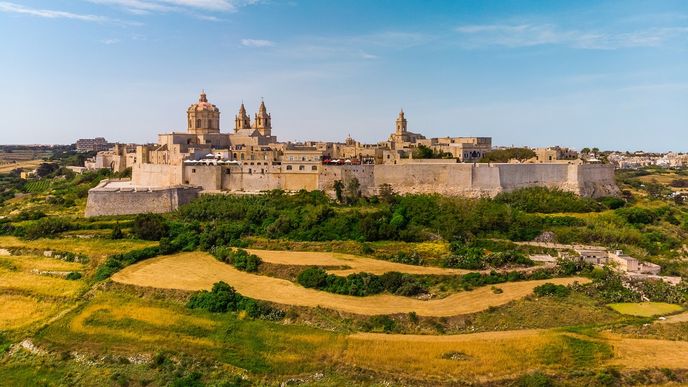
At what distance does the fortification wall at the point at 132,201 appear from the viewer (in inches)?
1344

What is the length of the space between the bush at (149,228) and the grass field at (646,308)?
65.0 ft

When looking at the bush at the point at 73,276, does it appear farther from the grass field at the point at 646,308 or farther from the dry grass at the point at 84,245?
the grass field at the point at 646,308

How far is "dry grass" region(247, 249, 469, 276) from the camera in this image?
24594 mm

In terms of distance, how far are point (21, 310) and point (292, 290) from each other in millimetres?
9438

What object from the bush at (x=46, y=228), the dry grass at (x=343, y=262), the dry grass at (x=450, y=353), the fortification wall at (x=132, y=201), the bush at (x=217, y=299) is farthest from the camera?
the fortification wall at (x=132, y=201)

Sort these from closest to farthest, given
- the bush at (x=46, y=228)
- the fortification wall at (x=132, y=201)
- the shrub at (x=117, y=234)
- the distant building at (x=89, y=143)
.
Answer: the shrub at (x=117, y=234) → the bush at (x=46, y=228) → the fortification wall at (x=132, y=201) → the distant building at (x=89, y=143)

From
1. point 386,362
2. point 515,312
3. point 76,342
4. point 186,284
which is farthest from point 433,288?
point 76,342

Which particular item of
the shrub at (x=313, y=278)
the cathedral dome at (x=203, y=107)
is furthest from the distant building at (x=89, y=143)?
the shrub at (x=313, y=278)

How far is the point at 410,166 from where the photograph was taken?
34812 mm

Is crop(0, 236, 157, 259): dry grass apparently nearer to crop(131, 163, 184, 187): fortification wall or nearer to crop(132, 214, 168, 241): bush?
crop(132, 214, 168, 241): bush

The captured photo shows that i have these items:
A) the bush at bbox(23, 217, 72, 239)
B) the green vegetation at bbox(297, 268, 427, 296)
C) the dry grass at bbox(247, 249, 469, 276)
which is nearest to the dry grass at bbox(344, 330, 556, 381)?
the green vegetation at bbox(297, 268, 427, 296)

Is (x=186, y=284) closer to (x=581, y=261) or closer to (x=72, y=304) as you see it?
(x=72, y=304)

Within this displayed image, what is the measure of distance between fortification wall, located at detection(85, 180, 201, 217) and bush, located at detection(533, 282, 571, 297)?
1997 centimetres

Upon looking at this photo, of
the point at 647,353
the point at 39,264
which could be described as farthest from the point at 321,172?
the point at 647,353
